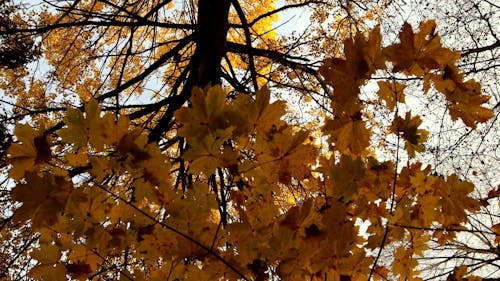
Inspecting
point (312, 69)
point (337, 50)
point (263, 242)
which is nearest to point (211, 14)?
point (312, 69)

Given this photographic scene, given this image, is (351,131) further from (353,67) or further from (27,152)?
(27,152)

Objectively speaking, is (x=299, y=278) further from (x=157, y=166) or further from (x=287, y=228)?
(x=157, y=166)

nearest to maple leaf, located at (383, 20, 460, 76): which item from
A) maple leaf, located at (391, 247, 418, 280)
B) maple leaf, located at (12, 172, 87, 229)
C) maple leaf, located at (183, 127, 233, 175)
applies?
maple leaf, located at (183, 127, 233, 175)

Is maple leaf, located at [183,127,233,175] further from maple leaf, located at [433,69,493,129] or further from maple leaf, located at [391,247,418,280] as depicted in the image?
maple leaf, located at [391,247,418,280]

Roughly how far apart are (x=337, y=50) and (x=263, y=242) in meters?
3.30

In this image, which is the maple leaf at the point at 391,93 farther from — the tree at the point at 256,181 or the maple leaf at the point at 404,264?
the maple leaf at the point at 404,264

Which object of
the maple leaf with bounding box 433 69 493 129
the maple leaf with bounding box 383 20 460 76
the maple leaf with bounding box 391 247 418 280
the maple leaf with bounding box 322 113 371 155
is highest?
the maple leaf with bounding box 383 20 460 76

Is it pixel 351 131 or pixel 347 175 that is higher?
pixel 351 131

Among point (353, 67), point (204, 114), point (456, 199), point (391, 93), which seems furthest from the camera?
point (456, 199)

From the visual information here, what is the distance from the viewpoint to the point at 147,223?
47.1 inches

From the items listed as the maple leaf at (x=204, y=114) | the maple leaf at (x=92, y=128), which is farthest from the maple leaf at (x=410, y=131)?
the maple leaf at (x=92, y=128)

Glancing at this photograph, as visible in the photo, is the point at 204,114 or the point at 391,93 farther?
the point at 391,93

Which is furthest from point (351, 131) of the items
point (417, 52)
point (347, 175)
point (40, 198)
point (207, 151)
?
point (40, 198)

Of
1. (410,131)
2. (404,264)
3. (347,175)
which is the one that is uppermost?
(410,131)
